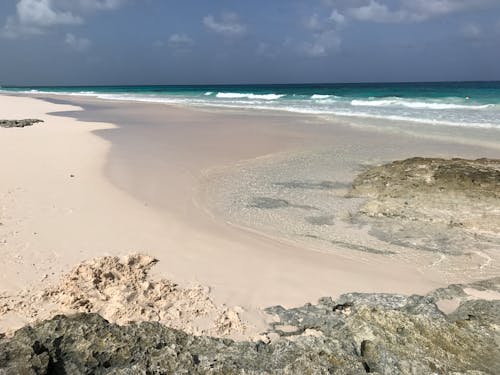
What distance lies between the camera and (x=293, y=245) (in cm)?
584

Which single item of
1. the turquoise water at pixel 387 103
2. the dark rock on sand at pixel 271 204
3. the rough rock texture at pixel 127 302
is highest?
the turquoise water at pixel 387 103

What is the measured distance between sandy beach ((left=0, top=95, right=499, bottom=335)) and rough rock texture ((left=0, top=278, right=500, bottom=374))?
2.96 ft

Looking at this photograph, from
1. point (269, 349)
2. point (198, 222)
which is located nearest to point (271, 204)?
point (198, 222)

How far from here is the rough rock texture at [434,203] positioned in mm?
6109

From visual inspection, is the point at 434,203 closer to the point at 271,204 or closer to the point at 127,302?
the point at 271,204

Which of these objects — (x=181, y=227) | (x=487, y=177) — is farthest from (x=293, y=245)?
(x=487, y=177)

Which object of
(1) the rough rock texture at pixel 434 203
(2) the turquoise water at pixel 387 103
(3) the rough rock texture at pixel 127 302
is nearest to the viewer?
(3) the rough rock texture at pixel 127 302

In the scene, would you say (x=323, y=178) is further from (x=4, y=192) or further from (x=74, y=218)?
(x=4, y=192)

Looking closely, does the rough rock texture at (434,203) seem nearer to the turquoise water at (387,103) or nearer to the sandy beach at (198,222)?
the sandy beach at (198,222)

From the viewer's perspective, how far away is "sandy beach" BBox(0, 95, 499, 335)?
473cm

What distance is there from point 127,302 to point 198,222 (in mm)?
2591

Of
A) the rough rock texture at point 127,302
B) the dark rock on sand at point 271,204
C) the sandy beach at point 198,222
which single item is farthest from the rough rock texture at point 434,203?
the rough rock texture at point 127,302

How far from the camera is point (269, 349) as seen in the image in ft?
10.1

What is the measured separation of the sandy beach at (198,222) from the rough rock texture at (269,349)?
2.96 feet
